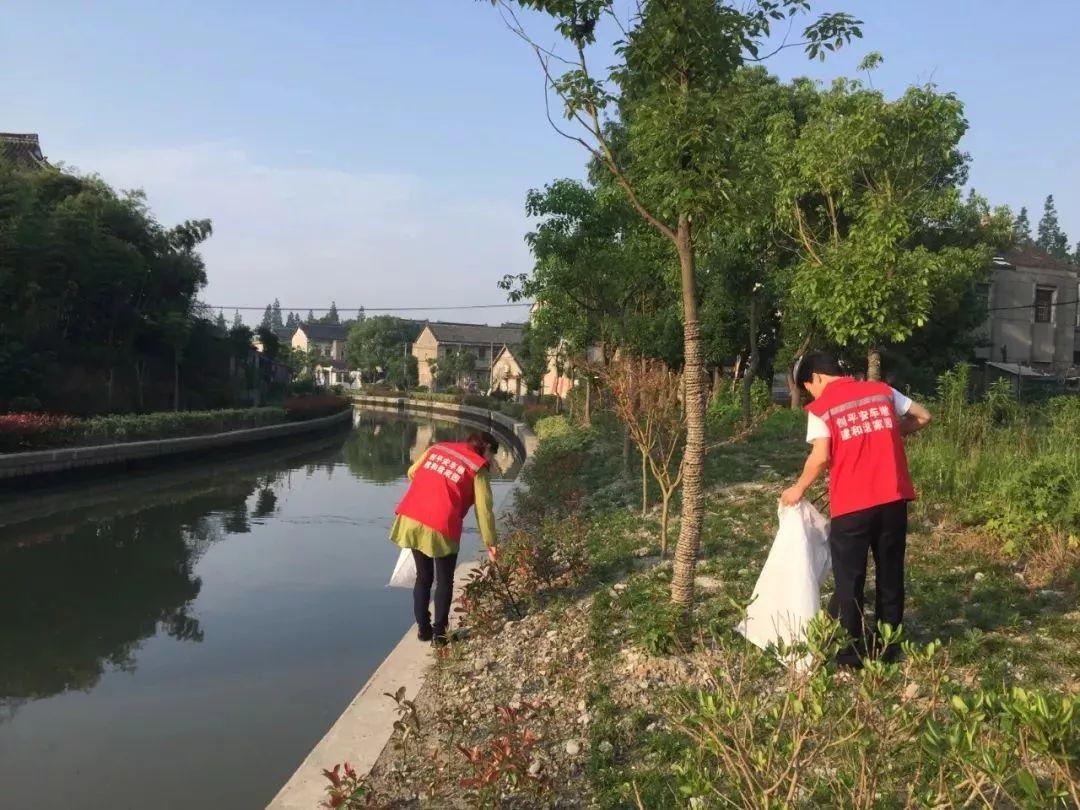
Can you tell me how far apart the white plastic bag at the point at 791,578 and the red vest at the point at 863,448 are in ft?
0.72

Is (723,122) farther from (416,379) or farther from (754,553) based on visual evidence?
(416,379)

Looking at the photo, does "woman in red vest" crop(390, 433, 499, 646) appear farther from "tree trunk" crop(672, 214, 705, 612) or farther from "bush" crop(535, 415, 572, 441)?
"bush" crop(535, 415, 572, 441)

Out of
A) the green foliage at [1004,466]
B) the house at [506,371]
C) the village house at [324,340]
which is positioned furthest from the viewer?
the village house at [324,340]

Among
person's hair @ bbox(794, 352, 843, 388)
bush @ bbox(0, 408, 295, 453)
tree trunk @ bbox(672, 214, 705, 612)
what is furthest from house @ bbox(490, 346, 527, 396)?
person's hair @ bbox(794, 352, 843, 388)

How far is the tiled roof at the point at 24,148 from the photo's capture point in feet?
81.9

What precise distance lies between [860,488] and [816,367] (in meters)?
0.68

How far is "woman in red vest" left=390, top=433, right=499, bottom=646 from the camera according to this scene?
4.85 metres

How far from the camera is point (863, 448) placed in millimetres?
3719

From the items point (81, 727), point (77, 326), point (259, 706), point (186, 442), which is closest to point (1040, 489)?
point (259, 706)

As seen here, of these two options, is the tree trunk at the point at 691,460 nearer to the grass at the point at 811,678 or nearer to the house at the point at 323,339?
the grass at the point at 811,678

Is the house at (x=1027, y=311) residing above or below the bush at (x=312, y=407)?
above

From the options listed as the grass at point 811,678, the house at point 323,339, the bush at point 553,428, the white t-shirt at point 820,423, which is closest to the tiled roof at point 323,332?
the house at point 323,339

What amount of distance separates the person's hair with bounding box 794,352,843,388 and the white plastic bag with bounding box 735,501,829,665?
2.06 ft

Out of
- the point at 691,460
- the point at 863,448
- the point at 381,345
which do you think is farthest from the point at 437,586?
the point at 381,345
